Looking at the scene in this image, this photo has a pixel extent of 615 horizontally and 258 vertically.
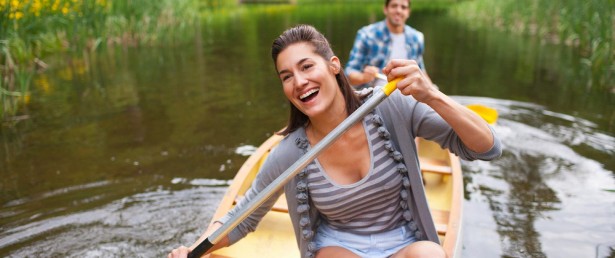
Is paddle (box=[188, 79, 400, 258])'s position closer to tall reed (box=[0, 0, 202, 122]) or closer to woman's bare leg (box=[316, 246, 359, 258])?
woman's bare leg (box=[316, 246, 359, 258])

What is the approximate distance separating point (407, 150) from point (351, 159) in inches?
6.6

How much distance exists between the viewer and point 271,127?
16.0 feet

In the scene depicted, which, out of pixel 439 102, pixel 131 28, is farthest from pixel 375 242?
pixel 131 28

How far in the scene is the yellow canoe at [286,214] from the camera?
2.20m

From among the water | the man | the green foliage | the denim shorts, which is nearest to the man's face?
the man

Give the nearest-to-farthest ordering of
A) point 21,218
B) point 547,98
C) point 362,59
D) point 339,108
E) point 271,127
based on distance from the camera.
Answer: point 339,108 → point 21,218 → point 362,59 → point 271,127 → point 547,98

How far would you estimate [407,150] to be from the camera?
1.57m

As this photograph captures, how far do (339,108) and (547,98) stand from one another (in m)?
4.84

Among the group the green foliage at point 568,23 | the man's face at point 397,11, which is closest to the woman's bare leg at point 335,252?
the man's face at point 397,11

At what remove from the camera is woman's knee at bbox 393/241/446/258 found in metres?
1.49

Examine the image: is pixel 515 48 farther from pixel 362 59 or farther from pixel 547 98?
pixel 362 59

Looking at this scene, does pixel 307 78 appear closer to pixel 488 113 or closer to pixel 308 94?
pixel 308 94

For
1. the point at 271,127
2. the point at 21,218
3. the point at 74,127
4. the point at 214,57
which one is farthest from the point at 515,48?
the point at 21,218

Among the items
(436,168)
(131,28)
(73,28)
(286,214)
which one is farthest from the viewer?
(131,28)
